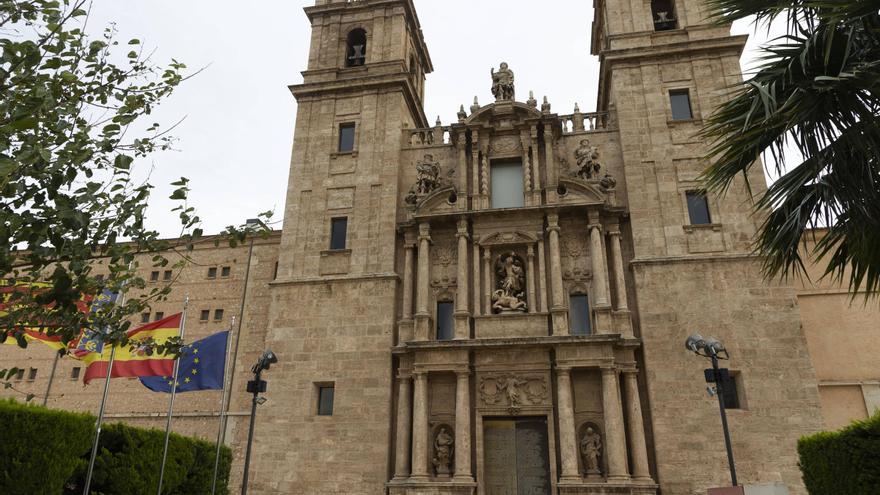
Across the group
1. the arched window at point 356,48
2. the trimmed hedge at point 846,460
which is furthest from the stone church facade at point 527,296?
the trimmed hedge at point 846,460

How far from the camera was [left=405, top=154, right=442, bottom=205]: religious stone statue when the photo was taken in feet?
73.4

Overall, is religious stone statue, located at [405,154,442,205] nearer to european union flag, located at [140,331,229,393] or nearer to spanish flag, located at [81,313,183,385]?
european union flag, located at [140,331,229,393]

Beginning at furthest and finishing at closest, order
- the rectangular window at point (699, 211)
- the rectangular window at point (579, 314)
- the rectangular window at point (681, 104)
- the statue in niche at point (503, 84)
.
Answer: the statue in niche at point (503, 84) < the rectangular window at point (681, 104) < the rectangular window at point (699, 211) < the rectangular window at point (579, 314)

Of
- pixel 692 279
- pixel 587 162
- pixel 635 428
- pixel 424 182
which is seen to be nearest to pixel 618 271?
pixel 692 279

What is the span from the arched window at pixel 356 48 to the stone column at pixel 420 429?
550 inches

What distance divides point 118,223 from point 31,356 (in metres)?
25.5

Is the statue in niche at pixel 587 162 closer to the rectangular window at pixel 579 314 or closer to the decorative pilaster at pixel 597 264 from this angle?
the decorative pilaster at pixel 597 264

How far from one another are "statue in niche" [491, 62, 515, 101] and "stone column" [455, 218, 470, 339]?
17.4 ft

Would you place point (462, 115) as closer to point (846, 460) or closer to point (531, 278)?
point (531, 278)

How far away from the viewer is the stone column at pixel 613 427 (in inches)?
677

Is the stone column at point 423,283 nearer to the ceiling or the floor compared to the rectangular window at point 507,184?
nearer to the floor

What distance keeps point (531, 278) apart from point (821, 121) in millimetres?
11989

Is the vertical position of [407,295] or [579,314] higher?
[407,295]

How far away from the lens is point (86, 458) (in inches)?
493
